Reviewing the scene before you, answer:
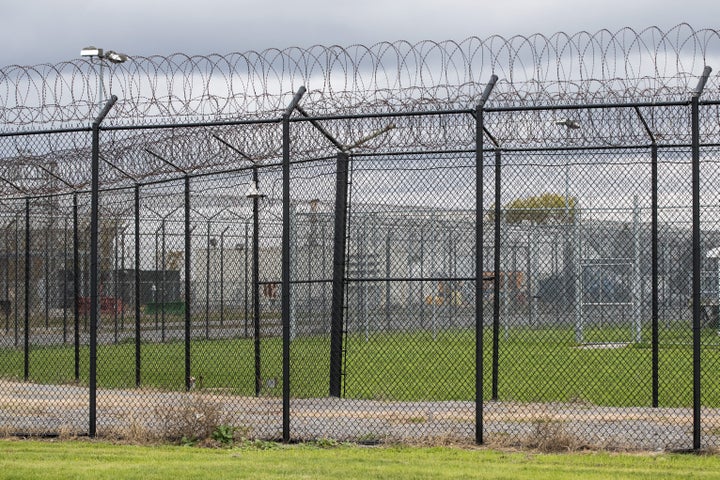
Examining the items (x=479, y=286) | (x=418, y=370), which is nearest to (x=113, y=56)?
(x=418, y=370)

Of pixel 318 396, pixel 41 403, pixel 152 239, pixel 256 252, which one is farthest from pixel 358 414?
pixel 152 239

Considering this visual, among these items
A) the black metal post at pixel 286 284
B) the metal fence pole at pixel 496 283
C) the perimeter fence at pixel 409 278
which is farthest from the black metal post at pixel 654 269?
the black metal post at pixel 286 284

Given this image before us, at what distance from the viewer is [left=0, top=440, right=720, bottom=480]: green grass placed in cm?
801

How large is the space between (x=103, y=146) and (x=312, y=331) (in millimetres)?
4168

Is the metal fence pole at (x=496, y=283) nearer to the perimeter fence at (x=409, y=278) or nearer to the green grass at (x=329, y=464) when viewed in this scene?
the perimeter fence at (x=409, y=278)

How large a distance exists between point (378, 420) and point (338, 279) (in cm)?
239

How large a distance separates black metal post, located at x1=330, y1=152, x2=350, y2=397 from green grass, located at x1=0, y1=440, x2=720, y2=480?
3401 mm

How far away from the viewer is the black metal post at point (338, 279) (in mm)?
12727

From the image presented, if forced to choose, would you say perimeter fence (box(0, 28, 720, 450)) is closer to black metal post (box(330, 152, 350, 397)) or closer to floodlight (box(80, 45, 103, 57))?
black metal post (box(330, 152, 350, 397))

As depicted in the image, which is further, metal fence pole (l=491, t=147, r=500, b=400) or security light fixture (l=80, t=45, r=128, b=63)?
security light fixture (l=80, t=45, r=128, b=63)

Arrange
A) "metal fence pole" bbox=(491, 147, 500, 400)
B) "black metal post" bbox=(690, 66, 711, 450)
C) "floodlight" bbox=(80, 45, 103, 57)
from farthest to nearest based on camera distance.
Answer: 1. "floodlight" bbox=(80, 45, 103, 57)
2. "metal fence pole" bbox=(491, 147, 500, 400)
3. "black metal post" bbox=(690, 66, 711, 450)

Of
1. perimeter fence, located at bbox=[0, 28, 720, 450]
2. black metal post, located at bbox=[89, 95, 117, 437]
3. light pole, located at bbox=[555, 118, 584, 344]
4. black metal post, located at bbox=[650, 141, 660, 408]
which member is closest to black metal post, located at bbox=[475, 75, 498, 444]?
perimeter fence, located at bbox=[0, 28, 720, 450]

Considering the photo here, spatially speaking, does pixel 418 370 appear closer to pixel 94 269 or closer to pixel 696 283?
pixel 94 269

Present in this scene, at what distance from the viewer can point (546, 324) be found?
1714cm
